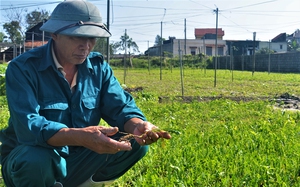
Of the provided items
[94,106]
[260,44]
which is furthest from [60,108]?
[260,44]

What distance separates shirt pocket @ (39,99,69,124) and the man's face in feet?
0.83

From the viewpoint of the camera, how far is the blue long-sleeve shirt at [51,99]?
2.04m

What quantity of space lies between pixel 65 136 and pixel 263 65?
111ft

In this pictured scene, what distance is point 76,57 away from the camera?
2.25 m

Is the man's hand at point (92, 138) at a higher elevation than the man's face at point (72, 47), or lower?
lower

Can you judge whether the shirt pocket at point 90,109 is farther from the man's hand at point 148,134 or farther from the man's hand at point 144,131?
Answer: the man's hand at point 148,134

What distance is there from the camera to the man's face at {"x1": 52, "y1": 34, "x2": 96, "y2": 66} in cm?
220

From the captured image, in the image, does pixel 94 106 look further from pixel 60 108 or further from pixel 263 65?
pixel 263 65

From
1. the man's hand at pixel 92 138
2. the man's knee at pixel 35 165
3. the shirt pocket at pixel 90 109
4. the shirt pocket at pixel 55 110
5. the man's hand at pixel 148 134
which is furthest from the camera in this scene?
the shirt pocket at pixel 90 109

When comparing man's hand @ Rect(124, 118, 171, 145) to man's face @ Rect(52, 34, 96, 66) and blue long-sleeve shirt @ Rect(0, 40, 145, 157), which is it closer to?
blue long-sleeve shirt @ Rect(0, 40, 145, 157)

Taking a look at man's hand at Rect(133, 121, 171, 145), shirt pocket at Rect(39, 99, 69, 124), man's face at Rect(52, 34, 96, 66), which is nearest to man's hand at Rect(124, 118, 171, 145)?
man's hand at Rect(133, 121, 171, 145)

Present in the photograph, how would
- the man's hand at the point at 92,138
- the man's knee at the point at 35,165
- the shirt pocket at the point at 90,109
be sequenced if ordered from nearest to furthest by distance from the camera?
the man's hand at the point at 92,138 < the man's knee at the point at 35,165 < the shirt pocket at the point at 90,109

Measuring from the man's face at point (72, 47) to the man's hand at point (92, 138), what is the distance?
0.49 meters

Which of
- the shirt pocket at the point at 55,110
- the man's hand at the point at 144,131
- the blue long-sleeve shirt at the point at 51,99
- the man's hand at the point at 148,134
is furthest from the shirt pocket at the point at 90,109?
the man's hand at the point at 148,134
